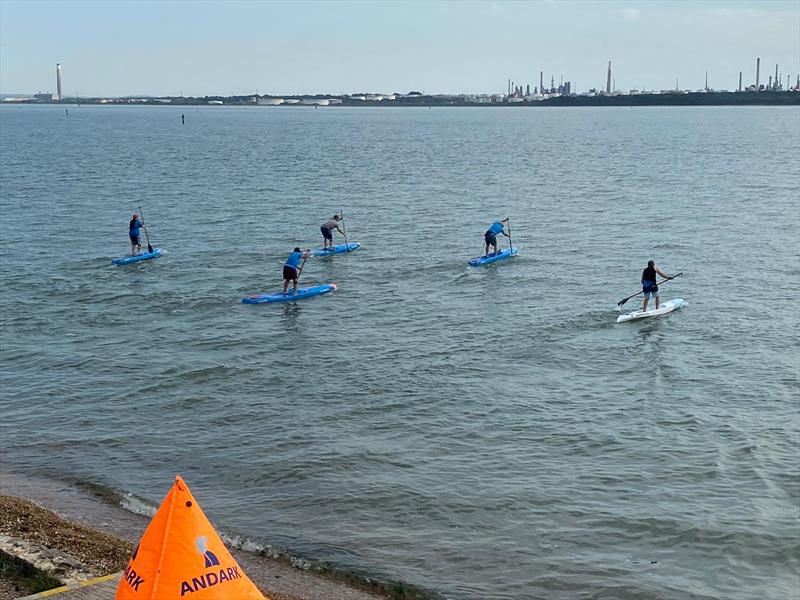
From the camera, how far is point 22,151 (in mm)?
107125

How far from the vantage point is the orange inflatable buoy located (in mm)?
7516

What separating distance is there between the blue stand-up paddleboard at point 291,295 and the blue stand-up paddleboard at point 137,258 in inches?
339

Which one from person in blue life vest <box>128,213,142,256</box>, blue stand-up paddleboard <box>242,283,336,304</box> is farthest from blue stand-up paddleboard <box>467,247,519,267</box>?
person in blue life vest <box>128,213,142,256</box>

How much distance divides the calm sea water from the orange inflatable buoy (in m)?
6.27

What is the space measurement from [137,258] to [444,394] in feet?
66.4

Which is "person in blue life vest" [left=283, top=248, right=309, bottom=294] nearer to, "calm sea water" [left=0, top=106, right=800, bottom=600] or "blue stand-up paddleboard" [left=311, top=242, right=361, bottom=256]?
"calm sea water" [left=0, top=106, right=800, bottom=600]

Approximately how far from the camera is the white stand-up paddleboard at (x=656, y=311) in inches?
1118

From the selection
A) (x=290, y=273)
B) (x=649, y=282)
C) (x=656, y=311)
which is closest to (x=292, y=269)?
(x=290, y=273)

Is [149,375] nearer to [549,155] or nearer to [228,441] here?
[228,441]

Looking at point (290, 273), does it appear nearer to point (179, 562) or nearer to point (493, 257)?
point (493, 257)

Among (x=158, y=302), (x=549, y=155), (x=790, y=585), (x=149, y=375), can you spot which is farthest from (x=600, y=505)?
(x=549, y=155)

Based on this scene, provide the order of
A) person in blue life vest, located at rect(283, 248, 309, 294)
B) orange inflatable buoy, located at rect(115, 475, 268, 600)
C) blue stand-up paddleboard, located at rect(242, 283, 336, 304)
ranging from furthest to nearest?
person in blue life vest, located at rect(283, 248, 309, 294) < blue stand-up paddleboard, located at rect(242, 283, 336, 304) < orange inflatable buoy, located at rect(115, 475, 268, 600)

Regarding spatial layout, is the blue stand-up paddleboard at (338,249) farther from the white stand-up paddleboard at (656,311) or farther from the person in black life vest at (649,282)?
the person in black life vest at (649,282)

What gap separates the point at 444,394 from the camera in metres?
21.9
